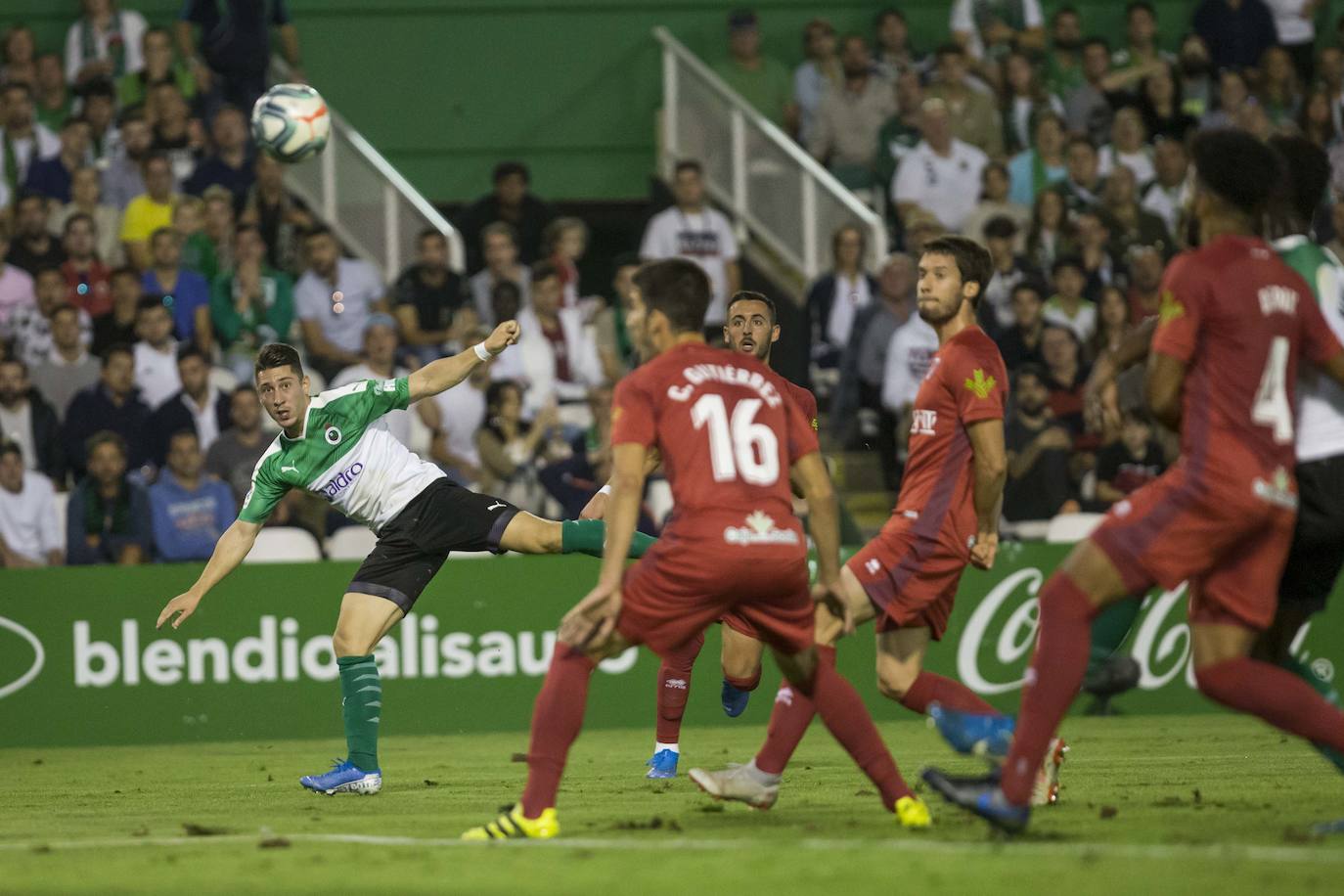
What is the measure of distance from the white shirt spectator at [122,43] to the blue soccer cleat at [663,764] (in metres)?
11.1

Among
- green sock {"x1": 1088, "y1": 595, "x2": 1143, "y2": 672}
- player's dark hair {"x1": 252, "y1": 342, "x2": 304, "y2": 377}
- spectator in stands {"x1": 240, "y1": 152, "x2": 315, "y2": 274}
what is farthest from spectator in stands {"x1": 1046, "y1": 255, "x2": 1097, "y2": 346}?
green sock {"x1": 1088, "y1": 595, "x2": 1143, "y2": 672}

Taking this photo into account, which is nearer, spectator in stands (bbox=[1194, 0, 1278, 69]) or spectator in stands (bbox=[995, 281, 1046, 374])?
spectator in stands (bbox=[995, 281, 1046, 374])

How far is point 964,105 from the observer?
63.6 ft

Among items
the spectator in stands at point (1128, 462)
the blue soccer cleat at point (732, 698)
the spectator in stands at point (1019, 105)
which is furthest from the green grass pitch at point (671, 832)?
the spectator in stands at point (1019, 105)

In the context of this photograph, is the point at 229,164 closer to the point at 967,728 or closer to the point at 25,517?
the point at 25,517

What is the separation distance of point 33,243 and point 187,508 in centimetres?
344

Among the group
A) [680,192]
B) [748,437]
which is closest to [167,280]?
[680,192]

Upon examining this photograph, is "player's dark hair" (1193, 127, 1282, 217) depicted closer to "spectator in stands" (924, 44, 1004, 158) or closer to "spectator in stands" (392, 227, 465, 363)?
"spectator in stands" (392, 227, 465, 363)

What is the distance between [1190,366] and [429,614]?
8.53 metres

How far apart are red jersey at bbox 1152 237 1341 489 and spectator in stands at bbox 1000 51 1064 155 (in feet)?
43.6

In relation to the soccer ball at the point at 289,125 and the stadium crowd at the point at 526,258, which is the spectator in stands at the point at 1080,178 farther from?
the soccer ball at the point at 289,125

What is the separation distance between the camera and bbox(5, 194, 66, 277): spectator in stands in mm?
16484

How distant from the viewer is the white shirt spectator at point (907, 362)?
52.5 ft

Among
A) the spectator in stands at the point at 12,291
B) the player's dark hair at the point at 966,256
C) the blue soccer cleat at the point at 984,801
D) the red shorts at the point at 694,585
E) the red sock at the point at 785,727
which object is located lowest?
the red sock at the point at 785,727
